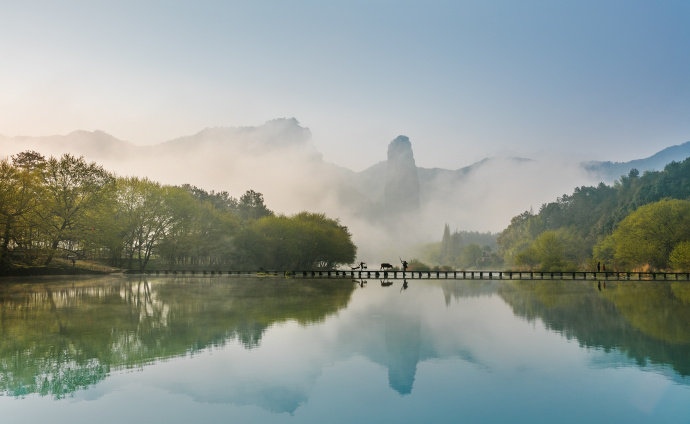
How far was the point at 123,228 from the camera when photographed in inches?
3337

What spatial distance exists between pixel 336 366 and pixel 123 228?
7438cm

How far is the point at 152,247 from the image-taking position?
89688 mm

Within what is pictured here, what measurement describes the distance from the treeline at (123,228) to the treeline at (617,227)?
2031 inches

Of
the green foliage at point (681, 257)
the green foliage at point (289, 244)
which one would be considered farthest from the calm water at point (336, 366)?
the green foliage at point (289, 244)

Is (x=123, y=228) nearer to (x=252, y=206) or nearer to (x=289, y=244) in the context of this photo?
(x=289, y=244)

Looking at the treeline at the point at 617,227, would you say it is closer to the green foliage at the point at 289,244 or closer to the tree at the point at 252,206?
the green foliage at the point at 289,244

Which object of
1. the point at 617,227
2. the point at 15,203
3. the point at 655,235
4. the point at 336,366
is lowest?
the point at 336,366

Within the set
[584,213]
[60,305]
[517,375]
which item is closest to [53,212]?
[60,305]

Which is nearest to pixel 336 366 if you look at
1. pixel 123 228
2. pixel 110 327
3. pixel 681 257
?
pixel 110 327

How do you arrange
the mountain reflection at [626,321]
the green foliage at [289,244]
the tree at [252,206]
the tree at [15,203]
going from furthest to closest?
the tree at [252,206] → the green foliage at [289,244] → the tree at [15,203] → the mountain reflection at [626,321]

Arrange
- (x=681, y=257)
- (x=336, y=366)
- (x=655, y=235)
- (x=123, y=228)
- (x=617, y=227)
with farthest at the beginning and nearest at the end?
1. (x=617, y=227)
2. (x=655, y=235)
3. (x=123, y=228)
4. (x=681, y=257)
5. (x=336, y=366)

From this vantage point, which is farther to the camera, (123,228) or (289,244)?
(289,244)

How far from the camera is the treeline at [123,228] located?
69.4 m

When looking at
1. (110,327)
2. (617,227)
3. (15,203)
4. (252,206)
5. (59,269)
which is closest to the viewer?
(110,327)
